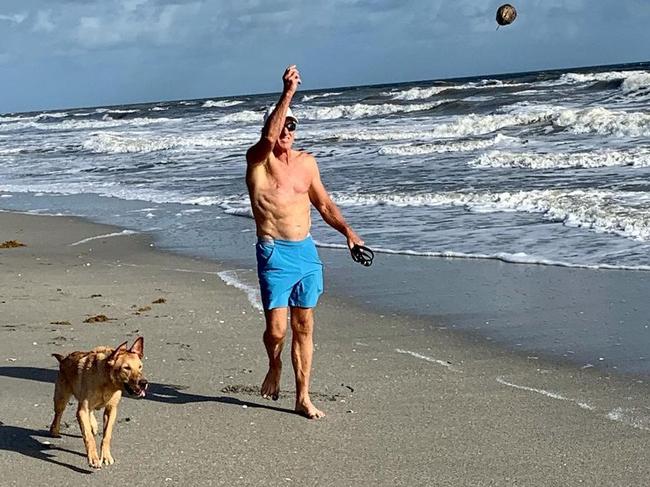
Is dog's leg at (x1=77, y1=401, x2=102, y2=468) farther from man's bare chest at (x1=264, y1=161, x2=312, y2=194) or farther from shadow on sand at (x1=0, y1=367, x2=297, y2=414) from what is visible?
man's bare chest at (x1=264, y1=161, x2=312, y2=194)

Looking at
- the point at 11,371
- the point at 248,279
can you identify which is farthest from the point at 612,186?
the point at 11,371

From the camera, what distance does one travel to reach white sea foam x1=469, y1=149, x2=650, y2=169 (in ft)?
59.8

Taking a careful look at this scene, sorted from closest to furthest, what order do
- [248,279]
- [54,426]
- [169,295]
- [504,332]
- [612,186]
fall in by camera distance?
1. [54,426]
2. [504,332]
3. [169,295]
4. [248,279]
5. [612,186]

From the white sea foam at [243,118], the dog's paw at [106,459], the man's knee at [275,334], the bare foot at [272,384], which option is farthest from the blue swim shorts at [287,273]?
the white sea foam at [243,118]

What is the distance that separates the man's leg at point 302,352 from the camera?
5.44 meters

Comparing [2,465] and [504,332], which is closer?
[2,465]

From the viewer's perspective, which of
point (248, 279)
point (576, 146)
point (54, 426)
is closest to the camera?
point (54, 426)

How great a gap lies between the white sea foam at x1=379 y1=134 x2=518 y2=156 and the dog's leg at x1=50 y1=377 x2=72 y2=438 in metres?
19.2

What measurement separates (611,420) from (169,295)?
466 cm

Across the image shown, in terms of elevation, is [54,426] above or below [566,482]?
above

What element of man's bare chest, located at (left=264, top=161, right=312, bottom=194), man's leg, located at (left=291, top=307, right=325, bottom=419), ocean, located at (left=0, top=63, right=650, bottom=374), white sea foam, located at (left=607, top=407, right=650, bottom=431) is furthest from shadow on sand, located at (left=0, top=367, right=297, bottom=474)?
ocean, located at (left=0, top=63, right=650, bottom=374)

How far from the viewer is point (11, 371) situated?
20.6ft

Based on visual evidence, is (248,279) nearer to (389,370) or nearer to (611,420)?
(389,370)

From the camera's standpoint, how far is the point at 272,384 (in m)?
5.61
